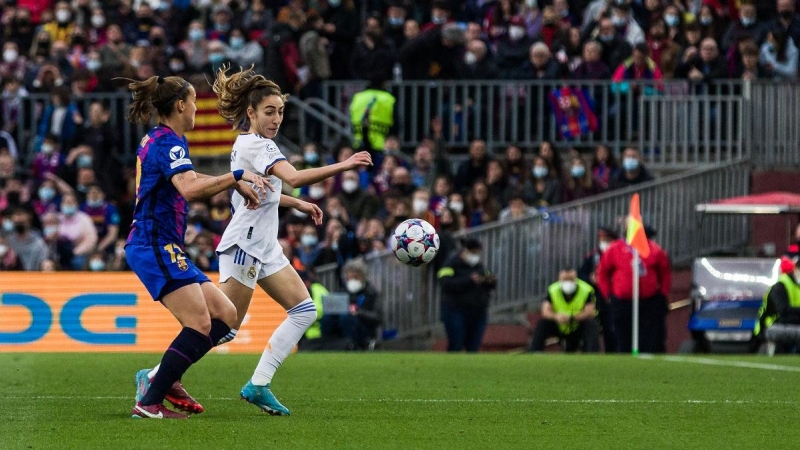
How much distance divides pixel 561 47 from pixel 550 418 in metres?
15.6

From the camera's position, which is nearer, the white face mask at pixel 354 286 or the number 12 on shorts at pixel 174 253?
the number 12 on shorts at pixel 174 253

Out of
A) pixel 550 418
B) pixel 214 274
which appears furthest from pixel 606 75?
pixel 550 418

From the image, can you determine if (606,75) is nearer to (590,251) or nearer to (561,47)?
(561,47)

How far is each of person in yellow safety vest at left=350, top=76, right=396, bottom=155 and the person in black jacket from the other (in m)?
3.40

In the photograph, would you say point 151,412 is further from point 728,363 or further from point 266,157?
point 728,363

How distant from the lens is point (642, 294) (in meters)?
21.4

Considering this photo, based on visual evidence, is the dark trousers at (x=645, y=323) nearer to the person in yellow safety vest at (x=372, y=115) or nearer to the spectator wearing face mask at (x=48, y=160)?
the person in yellow safety vest at (x=372, y=115)

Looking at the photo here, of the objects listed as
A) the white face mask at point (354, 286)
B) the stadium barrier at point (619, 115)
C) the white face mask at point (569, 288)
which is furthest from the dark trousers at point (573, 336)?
the stadium barrier at point (619, 115)

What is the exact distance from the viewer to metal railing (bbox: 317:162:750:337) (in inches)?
920

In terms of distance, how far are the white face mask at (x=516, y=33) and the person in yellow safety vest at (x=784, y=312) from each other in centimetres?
716

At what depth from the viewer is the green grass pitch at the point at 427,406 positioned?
9016 millimetres

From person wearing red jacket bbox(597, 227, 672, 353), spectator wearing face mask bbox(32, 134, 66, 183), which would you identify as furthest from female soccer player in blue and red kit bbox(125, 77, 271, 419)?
spectator wearing face mask bbox(32, 134, 66, 183)

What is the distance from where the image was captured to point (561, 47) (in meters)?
25.3

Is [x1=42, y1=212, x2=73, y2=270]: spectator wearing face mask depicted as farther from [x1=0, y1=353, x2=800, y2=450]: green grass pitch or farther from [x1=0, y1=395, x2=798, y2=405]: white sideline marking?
[x1=0, y1=395, x2=798, y2=405]: white sideline marking
